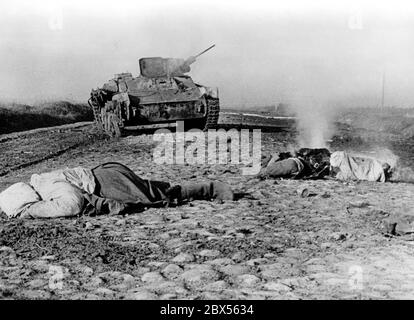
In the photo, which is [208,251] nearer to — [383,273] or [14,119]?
[383,273]

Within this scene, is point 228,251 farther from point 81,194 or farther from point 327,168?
point 327,168

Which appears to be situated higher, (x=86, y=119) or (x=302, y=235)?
(x=302, y=235)

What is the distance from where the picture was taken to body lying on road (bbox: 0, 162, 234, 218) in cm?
709

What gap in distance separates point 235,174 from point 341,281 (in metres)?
6.42

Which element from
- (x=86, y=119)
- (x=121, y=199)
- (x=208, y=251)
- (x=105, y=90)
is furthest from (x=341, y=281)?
(x=86, y=119)

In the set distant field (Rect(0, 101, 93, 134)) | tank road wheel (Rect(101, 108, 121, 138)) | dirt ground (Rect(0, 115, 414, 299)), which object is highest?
dirt ground (Rect(0, 115, 414, 299))

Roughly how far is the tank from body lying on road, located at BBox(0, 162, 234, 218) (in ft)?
32.6

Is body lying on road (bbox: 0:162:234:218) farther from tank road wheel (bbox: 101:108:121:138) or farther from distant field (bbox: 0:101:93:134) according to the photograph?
distant field (bbox: 0:101:93:134)

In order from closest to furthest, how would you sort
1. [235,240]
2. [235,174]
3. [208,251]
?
[208,251] < [235,240] < [235,174]

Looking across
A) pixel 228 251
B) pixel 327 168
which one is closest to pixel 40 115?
pixel 327 168

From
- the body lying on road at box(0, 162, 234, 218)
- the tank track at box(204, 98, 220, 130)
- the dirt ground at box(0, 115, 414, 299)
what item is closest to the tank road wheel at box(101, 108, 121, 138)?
the tank track at box(204, 98, 220, 130)

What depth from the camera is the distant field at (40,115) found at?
89.1 feet
